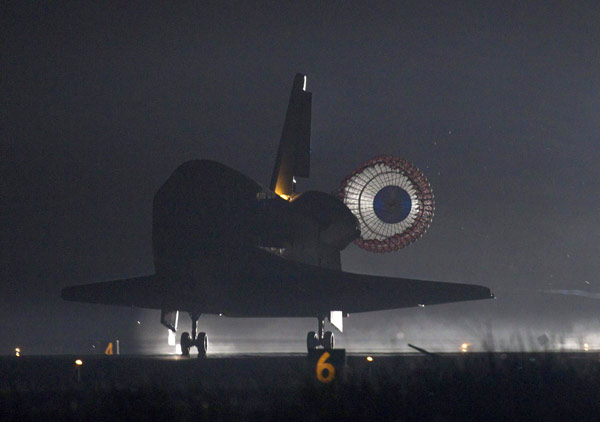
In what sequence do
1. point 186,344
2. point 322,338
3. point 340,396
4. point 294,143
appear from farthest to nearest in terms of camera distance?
1. point 294,143
2. point 322,338
3. point 186,344
4. point 340,396

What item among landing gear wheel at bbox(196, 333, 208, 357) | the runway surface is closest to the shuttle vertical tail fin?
landing gear wheel at bbox(196, 333, 208, 357)

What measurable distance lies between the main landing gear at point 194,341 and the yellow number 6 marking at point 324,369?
13.3m

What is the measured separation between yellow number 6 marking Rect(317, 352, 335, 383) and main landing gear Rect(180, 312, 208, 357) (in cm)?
1331

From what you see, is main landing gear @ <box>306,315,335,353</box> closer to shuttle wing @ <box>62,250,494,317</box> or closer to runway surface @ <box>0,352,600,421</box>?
shuttle wing @ <box>62,250,494,317</box>

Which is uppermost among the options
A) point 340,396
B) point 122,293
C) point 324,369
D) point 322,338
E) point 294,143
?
point 294,143

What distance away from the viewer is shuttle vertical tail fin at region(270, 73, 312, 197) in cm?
4047

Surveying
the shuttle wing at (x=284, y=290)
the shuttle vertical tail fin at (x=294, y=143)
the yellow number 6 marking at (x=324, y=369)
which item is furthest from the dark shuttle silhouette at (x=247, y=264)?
the yellow number 6 marking at (x=324, y=369)

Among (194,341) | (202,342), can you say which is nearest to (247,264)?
(202,342)

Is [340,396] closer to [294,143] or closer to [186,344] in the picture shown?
[186,344]

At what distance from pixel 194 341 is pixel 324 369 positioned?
47.7 feet

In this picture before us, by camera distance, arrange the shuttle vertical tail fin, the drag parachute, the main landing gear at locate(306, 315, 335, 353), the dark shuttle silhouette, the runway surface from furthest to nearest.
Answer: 1. the drag parachute
2. the shuttle vertical tail fin
3. the main landing gear at locate(306, 315, 335, 353)
4. the dark shuttle silhouette
5. the runway surface

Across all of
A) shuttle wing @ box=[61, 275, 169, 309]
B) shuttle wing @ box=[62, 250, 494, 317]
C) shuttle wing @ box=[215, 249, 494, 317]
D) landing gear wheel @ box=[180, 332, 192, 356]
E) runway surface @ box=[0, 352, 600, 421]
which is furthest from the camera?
shuttle wing @ box=[61, 275, 169, 309]

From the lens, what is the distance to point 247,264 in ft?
91.1

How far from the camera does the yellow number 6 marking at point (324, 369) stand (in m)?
15.1
